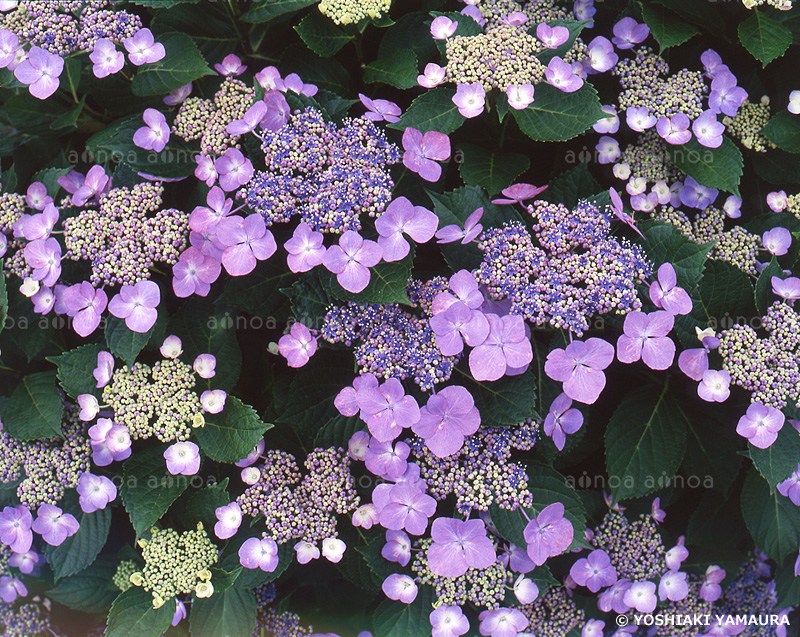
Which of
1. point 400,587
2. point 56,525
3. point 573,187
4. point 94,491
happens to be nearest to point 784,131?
point 573,187

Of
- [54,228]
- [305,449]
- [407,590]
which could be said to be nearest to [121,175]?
[54,228]

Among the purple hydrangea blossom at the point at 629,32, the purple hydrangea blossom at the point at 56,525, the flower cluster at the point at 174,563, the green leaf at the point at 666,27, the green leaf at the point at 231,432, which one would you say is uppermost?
the green leaf at the point at 666,27

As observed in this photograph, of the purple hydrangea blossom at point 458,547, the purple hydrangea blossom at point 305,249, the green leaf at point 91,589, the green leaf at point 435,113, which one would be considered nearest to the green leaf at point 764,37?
the green leaf at point 435,113

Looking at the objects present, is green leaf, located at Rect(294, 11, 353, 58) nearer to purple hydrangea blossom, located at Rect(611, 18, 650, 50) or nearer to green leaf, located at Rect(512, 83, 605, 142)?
green leaf, located at Rect(512, 83, 605, 142)

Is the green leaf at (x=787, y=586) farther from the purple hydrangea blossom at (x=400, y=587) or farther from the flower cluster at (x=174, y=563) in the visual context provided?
the flower cluster at (x=174, y=563)

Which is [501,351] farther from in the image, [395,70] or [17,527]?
[17,527]

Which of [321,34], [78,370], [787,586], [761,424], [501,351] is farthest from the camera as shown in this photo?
[787,586]
